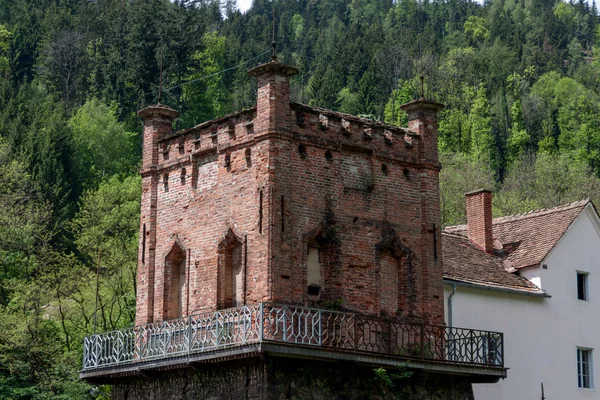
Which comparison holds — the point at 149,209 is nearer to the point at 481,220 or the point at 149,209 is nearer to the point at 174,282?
the point at 174,282

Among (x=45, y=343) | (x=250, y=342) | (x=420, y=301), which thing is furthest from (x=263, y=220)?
(x=45, y=343)

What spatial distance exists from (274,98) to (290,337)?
5.72m

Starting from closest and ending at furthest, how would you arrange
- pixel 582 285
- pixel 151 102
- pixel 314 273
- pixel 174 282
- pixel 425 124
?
pixel 314 273 < pixel 174 282 < pixel 425 124 < pixel 582 285 < pixel 151 102

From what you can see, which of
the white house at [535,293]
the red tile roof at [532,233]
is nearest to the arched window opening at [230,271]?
the white house at [535,293]

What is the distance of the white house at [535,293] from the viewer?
33156mm

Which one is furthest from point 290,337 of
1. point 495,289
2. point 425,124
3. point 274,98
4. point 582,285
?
point 582,285

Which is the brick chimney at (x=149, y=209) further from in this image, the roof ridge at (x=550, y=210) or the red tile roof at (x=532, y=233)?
the roof ridge at (x=550, y=210)

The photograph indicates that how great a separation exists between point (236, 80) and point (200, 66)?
38.4 feet

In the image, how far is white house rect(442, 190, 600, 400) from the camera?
3316 centimetres

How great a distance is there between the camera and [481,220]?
3625 centimetres

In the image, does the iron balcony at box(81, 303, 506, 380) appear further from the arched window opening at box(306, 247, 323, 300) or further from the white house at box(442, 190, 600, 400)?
the white house at box(442, 190, 600, 400)

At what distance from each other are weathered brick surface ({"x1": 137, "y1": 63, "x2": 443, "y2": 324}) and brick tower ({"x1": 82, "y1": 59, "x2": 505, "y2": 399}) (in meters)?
0.04

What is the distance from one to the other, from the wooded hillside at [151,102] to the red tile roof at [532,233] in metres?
12.5

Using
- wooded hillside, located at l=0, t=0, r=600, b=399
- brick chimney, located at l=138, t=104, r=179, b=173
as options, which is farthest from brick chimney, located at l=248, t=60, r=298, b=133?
wooded hillside, located at l=0, t=0, r=600, b=399
